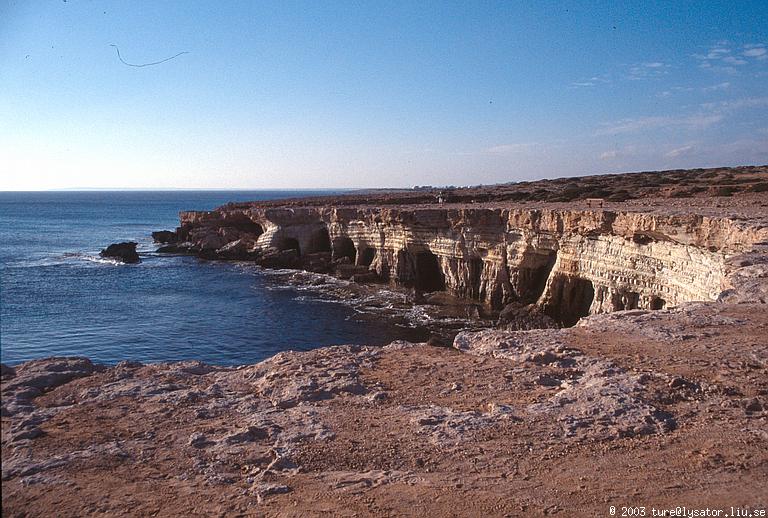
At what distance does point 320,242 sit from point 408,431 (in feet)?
127

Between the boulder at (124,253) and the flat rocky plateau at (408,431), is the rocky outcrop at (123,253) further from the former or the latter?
the flat rocky plateau at (408,431)

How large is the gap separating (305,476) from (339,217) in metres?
34.9

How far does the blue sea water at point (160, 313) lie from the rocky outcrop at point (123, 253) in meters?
1.15

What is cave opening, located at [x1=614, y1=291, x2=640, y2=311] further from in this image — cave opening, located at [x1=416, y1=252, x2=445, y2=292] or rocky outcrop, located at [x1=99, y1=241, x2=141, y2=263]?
rocky outcrop, located at [x1=99, y1=241, x2=141, y2=263]

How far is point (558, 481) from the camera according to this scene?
19.7ft

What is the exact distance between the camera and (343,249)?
139ft

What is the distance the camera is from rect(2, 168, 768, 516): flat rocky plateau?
570cm

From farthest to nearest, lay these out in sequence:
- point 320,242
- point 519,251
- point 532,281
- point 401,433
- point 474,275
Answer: point 320,242
point 474,275
point 532,281
point 519,251
point 401,433

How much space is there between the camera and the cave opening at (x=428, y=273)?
35.4 m

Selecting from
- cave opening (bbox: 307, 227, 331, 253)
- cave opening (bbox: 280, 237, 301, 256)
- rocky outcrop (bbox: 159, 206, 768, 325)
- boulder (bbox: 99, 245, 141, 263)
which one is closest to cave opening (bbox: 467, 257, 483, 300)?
rocky outcrop (bbox: 159, 206, 768, 325)

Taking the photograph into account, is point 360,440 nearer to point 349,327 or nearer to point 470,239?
point 349,327

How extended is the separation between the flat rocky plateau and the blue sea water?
10.3 ft

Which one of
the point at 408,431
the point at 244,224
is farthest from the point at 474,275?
the point at 244,224

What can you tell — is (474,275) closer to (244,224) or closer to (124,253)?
(244,224)
